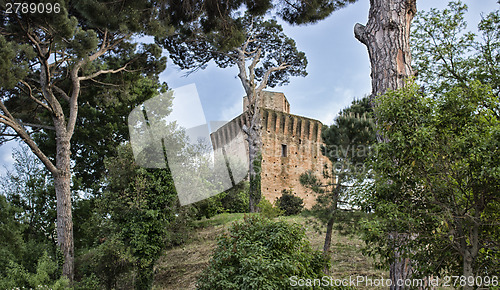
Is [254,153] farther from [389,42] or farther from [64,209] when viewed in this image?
[389,42]

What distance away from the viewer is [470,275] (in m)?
3.46

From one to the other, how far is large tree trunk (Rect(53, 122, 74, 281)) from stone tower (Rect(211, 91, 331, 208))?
1401cm

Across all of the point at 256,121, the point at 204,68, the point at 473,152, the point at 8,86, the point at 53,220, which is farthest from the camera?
the point at 204,68

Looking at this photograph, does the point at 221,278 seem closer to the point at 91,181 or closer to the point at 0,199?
the point at 0,199

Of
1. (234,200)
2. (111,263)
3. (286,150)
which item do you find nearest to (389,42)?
(111,263)

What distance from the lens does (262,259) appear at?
183 inches

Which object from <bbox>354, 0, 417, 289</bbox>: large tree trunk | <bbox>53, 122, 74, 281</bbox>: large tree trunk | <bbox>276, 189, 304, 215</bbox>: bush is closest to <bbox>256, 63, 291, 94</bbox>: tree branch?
<bbox>276, 189, 304, 215</bbox>: bush

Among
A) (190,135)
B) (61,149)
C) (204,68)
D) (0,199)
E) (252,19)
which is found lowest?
(0,199)

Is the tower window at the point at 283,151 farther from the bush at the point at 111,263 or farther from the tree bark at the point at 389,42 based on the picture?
the tree bark at the point at 389,42

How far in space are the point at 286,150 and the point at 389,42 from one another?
735 inches

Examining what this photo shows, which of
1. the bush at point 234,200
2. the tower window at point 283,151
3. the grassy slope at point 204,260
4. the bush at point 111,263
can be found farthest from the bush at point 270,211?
the tower window at point 283,151

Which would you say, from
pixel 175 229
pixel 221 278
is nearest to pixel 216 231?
pixel 175 229

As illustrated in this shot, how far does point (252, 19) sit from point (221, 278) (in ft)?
45.9

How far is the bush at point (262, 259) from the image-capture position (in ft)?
15.1
